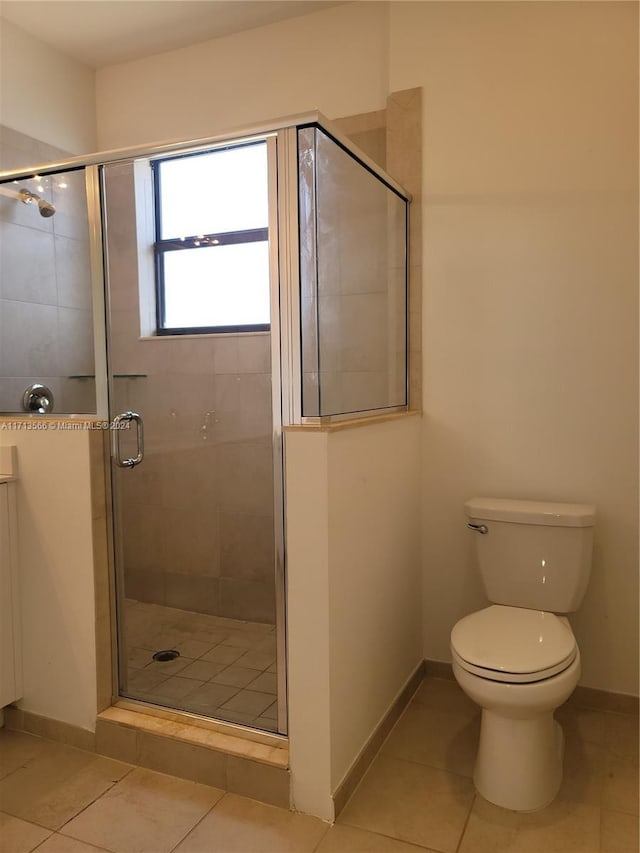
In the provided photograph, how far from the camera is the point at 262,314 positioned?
2.07 m

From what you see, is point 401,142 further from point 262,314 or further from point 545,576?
point 545,576

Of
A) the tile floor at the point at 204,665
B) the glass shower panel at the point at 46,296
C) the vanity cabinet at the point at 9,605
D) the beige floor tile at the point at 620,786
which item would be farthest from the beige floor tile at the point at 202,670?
the beige floor tile at the point at 620,786

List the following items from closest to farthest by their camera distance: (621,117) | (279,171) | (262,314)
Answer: (279,171)
(262,314)
(621,117)

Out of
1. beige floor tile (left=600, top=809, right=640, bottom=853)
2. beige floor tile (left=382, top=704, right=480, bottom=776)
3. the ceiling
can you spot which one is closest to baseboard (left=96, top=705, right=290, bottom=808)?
beige floor tile (left=382, top=704, right=480, bottom=776)

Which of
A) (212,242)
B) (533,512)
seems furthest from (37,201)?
(533,512)

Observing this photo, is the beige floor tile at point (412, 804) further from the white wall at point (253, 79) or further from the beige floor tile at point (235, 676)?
the white wall at point (253, 79)

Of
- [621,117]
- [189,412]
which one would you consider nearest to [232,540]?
[189,412]

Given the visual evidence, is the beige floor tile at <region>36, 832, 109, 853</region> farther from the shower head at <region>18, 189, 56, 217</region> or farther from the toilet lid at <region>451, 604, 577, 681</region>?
the shower head at <region>18, 189, 56, 217</region>

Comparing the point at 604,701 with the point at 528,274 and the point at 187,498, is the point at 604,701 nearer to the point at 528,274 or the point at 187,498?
the point at 528,274

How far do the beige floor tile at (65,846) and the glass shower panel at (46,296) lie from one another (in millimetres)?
1260

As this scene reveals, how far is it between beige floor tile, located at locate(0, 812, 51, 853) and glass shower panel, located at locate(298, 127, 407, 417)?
1363mm

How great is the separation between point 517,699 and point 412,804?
461 mm

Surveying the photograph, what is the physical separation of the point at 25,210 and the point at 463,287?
167 centimetres

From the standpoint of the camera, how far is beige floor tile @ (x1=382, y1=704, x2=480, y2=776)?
2086 millimetres
